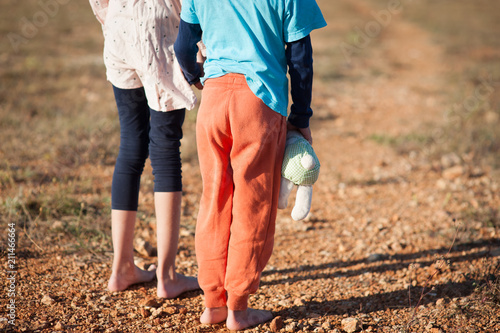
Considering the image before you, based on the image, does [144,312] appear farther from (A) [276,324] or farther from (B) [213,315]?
(A) [276,324]

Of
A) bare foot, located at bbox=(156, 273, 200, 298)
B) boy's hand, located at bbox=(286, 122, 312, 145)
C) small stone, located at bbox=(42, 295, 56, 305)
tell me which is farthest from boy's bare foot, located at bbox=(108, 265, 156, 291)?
boy's hand, located at bbox=(286, 122, 312, 145)

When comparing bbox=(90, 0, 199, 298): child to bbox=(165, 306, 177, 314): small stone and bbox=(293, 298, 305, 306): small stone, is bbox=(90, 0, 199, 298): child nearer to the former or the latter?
bbox=(165, 306, 177, 314): small stone

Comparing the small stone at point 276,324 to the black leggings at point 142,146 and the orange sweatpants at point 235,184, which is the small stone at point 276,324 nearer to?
the orange sweatpants at point 235,184

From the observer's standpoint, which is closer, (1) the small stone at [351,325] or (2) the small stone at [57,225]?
(1) the small stone at [351,325]

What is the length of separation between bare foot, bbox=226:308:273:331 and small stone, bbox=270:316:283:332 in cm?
6

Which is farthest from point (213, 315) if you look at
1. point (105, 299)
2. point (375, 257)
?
point (375, 257)

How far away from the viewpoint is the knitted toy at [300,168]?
166 centimetres

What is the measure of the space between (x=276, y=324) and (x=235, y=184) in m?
0.68

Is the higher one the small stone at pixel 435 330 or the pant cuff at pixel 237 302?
the pant cuff at pixel 237 302

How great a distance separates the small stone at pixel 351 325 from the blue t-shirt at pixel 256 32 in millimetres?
1001

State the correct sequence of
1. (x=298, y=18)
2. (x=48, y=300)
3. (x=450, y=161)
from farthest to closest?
(x=450, y=161), (x=48, y=300), (x=298, y=18)

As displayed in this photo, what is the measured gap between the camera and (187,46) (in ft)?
5.51

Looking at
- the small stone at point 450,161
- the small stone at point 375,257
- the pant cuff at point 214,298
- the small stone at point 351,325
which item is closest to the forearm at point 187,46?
the pant cuff at point 214,298

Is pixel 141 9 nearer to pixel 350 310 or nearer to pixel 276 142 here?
pixel 276 142
